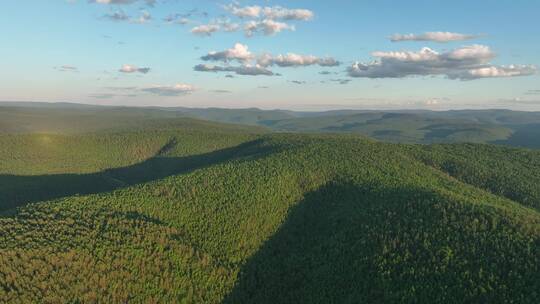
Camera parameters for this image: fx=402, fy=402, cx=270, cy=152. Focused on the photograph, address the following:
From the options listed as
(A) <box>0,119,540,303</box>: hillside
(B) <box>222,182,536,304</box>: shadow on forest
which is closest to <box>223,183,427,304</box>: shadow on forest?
(B) <box>222,182,536,304</box>: shadow on forest

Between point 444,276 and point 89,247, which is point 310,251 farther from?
point 89,247

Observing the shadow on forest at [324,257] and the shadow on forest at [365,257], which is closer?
the shadow on forest at [365,257]

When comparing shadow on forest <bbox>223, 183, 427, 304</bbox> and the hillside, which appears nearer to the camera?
the hillside

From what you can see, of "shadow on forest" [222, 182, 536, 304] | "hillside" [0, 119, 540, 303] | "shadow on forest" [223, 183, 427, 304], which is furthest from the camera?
"shadow on forest" [223, 183, 427, 304]

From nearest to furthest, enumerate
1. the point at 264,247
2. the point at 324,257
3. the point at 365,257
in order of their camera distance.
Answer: the point at 365,257 < the point at 324,257 < the point at 264,247

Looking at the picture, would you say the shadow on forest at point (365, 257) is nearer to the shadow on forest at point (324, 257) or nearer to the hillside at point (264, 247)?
the shadow on forest at point (324, 257)

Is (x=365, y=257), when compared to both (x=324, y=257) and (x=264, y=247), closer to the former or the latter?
(x=324, y=257)

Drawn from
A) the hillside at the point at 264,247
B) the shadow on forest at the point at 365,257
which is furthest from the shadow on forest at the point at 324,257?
the hillside at the point at 264,247

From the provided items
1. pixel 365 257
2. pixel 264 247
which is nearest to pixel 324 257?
pixel 365 257

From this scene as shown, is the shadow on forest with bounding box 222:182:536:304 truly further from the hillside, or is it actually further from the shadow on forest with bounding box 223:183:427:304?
the hillside
